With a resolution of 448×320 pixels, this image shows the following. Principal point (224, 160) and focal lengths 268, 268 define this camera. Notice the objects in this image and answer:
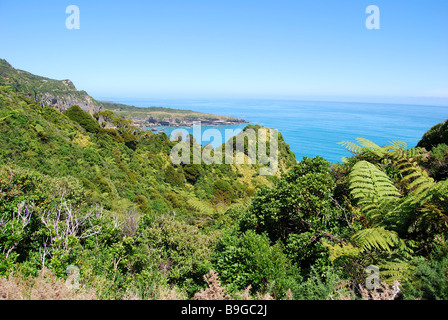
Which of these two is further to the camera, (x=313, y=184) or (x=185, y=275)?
(x=185, y=275)

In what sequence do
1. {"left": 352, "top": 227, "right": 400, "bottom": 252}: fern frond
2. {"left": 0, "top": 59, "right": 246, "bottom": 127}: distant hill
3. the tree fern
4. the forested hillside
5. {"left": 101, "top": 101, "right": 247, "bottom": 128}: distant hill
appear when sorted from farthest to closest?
{"left": 101, "top": 101, "right": 247, "bottom": 128}: distant hill, {"left": 0, "top": 59, "right": 246, "bottom": 127}: distant hill, the tree fern, {"left": 352, "top": 227, "right": 400, "bottom": 252}: fern frond, the forested hillside

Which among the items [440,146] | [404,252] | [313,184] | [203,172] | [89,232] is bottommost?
[203,172]

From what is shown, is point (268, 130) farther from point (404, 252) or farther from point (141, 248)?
point (404, 252)

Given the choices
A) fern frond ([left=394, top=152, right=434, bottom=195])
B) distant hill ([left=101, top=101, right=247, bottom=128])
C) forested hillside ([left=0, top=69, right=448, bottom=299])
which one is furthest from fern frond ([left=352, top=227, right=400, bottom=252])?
distant hill ([left=101, top=101, right=247, bottom=128])

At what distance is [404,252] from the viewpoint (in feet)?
9.82

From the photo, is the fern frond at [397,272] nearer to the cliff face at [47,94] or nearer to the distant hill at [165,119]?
the cliff face at [47,94]

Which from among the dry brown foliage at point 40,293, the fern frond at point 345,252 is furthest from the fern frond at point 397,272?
the dry brown foliage at point 40,293

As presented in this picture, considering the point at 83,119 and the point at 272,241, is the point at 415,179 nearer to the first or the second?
the point at 272,241

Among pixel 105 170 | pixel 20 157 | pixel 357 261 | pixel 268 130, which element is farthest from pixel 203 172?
pixel 357 261

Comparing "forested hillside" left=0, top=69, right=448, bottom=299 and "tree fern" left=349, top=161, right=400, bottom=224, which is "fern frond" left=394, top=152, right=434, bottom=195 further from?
"tree fern" left=349, top=161, right=400, bottom=224

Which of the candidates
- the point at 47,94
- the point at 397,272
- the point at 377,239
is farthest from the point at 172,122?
the point at 397,272

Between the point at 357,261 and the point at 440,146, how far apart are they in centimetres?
557
